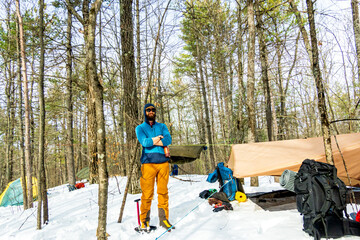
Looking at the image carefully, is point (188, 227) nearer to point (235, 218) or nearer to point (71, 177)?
point (235, 218)

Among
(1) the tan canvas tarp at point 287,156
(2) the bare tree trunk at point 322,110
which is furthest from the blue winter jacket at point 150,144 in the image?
(2) the bare tree trunk at point 322,110

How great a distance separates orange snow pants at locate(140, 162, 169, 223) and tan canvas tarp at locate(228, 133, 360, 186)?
134cm

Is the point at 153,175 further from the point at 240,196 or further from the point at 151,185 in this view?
the point at 240,196

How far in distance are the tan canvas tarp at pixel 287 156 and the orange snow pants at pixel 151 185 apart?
1335 mm

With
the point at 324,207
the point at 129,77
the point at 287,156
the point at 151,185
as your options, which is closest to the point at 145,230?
the point at 151,185

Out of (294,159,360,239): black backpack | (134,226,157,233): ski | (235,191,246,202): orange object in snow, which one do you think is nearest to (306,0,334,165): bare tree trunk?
(294,159,360,239): black backpack

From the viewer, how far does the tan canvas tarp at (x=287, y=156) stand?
3.59 m

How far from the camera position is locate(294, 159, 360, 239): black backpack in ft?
7.15

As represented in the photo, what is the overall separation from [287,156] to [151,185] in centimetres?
241

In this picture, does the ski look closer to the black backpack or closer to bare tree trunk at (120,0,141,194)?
the black backpack

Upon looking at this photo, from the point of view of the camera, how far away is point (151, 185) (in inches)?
115

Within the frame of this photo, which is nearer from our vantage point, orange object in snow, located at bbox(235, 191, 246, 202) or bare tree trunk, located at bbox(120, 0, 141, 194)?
orange object in snow, located at bbox(235, 191, 246, 202)

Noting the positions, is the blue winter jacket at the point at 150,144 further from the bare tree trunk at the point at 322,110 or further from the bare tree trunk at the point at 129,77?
the bare tree trunk at the point at 322,110

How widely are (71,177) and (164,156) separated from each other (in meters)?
8.35
